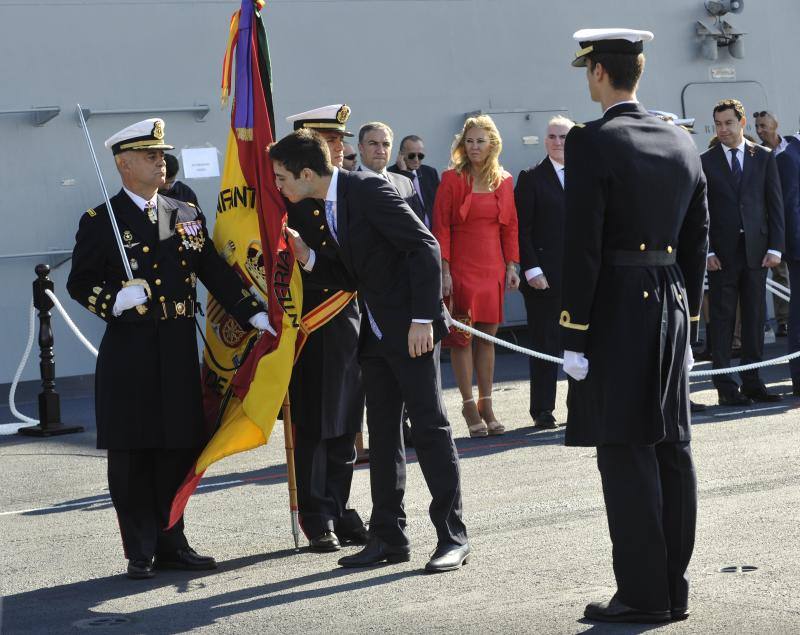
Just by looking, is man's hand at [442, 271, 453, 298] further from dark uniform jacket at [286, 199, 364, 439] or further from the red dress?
dark uniform jacket at [286, 199, 364, 439]

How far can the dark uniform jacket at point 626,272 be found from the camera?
198 inches

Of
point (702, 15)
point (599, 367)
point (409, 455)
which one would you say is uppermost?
point (702, 15)

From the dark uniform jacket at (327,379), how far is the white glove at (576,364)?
1.79 meters

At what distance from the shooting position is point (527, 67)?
631 inches

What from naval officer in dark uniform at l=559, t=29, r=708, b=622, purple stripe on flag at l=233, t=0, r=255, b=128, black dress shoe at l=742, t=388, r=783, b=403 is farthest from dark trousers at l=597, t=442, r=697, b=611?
black dress shoe at l=742, t=388, r=783, b=403

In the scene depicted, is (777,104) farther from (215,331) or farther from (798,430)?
(215,331)

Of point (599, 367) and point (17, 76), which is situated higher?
point (17, 76)

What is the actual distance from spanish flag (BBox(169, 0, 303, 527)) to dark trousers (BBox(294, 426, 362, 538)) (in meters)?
0.39

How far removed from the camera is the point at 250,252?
275 inches

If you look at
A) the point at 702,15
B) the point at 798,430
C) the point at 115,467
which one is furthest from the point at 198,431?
the point at 702,15

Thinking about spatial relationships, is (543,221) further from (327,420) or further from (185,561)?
(185,561)

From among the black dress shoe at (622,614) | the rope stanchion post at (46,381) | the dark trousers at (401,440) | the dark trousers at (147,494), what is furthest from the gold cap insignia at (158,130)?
the rope stanchion post at (46,381)

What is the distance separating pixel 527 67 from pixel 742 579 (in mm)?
11134

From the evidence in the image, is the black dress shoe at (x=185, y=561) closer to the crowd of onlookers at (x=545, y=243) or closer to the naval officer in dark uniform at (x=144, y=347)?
the naval officer in dark uniform at (x=144, y=347)
